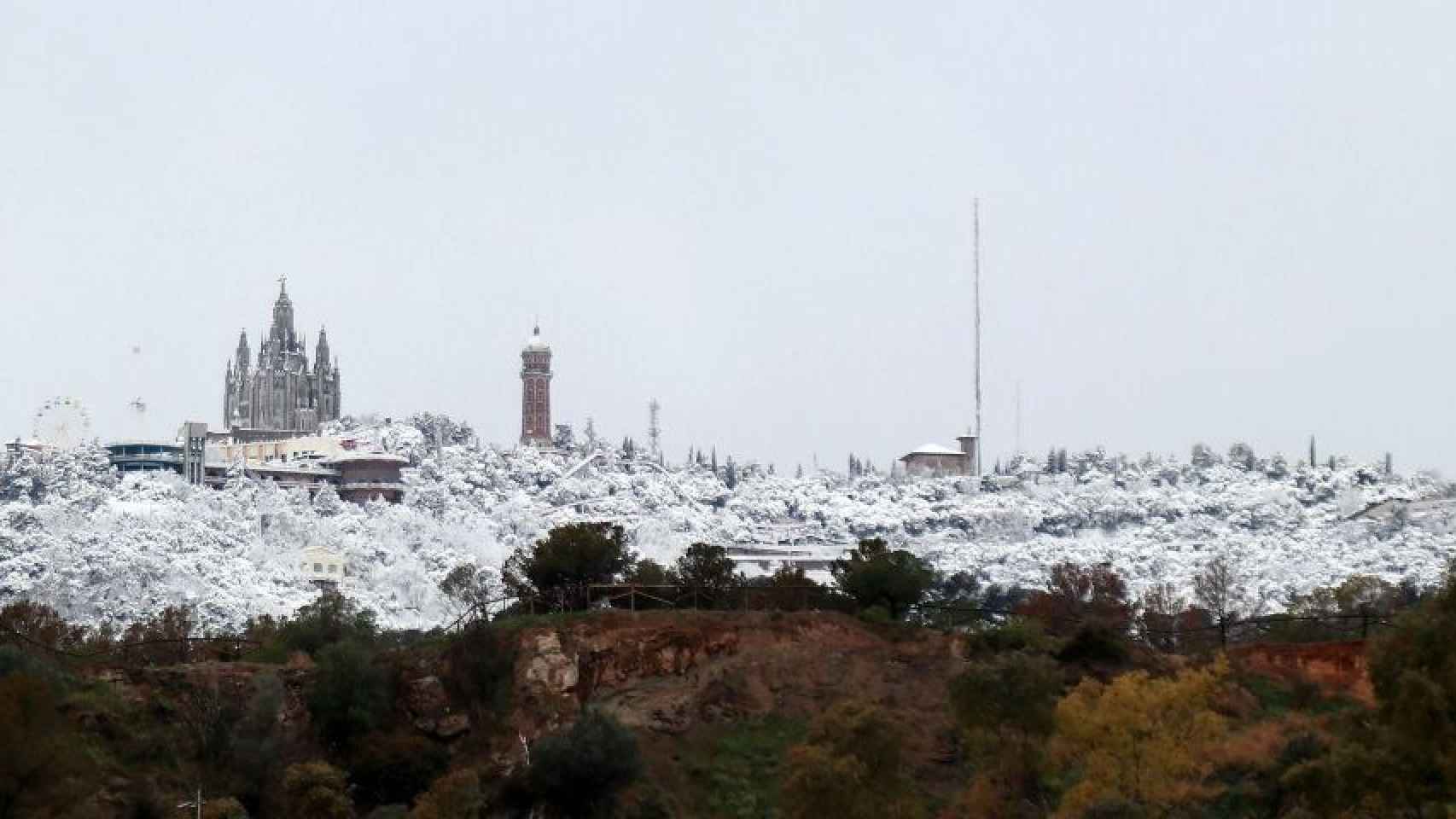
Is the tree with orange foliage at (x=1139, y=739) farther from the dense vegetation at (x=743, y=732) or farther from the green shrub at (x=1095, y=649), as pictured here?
the green shrub at (x=1095, y=649)

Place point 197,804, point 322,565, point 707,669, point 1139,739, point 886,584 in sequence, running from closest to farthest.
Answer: point 1139,739, point 197,804, point 707,669, point 886,584, point 322,565

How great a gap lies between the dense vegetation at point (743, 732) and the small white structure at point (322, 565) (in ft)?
245

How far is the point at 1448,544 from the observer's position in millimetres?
147875

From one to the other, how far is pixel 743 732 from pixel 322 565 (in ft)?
302

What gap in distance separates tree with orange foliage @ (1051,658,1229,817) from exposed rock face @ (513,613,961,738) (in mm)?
9641

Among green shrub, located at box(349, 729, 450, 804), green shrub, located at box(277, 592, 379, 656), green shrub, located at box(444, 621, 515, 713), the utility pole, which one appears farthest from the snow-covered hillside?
the utility pole

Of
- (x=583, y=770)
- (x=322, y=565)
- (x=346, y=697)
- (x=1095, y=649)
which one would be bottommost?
(x=583, y=770)

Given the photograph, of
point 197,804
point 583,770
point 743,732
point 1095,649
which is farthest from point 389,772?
point 1095,649

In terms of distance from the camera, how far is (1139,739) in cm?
4225

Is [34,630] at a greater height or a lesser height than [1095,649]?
greater

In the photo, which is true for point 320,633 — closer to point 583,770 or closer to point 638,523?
point 583,770

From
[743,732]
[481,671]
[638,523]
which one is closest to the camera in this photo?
[481,671]

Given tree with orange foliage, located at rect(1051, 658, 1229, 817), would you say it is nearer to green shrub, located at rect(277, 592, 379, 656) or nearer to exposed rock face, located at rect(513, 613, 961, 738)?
exposed rock face, located at rect(513, 613, 961, 738)

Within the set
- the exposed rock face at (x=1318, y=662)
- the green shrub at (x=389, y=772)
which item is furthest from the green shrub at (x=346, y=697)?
the exposed rock face at (x=1318, y=662)
